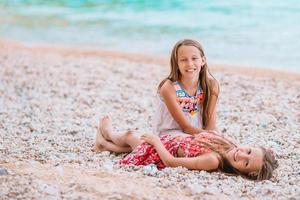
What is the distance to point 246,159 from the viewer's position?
200 inches

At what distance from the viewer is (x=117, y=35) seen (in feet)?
54.3

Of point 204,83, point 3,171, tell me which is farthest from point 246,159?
point 3,171

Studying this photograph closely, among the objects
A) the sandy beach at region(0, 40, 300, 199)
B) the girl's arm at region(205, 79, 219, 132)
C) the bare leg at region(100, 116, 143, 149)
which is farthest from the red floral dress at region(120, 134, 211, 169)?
the girl's arm at region(205, 79, 219, 132)

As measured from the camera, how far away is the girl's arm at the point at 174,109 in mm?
5605

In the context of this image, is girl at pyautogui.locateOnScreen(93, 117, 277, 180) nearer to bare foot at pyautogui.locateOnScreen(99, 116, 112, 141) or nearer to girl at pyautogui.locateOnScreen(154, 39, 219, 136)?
girl at pyautogui.locateOnScreen(154, 39, 219, 136)

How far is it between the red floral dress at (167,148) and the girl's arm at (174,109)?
17 cm

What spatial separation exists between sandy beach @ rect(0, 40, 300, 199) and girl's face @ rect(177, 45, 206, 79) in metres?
0.91

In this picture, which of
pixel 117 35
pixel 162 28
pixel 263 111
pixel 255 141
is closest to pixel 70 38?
pixel 117 35

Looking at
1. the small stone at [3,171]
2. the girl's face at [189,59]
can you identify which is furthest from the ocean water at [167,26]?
the small stone at [3,171]

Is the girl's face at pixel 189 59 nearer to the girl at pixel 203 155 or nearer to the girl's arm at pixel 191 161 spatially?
the girl at pixel 203 155

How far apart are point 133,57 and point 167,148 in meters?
Result: 7.56

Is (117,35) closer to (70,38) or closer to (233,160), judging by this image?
(70,38)

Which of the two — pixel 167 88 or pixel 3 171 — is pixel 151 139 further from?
pixel 3 171

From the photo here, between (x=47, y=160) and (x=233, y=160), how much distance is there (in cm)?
152
